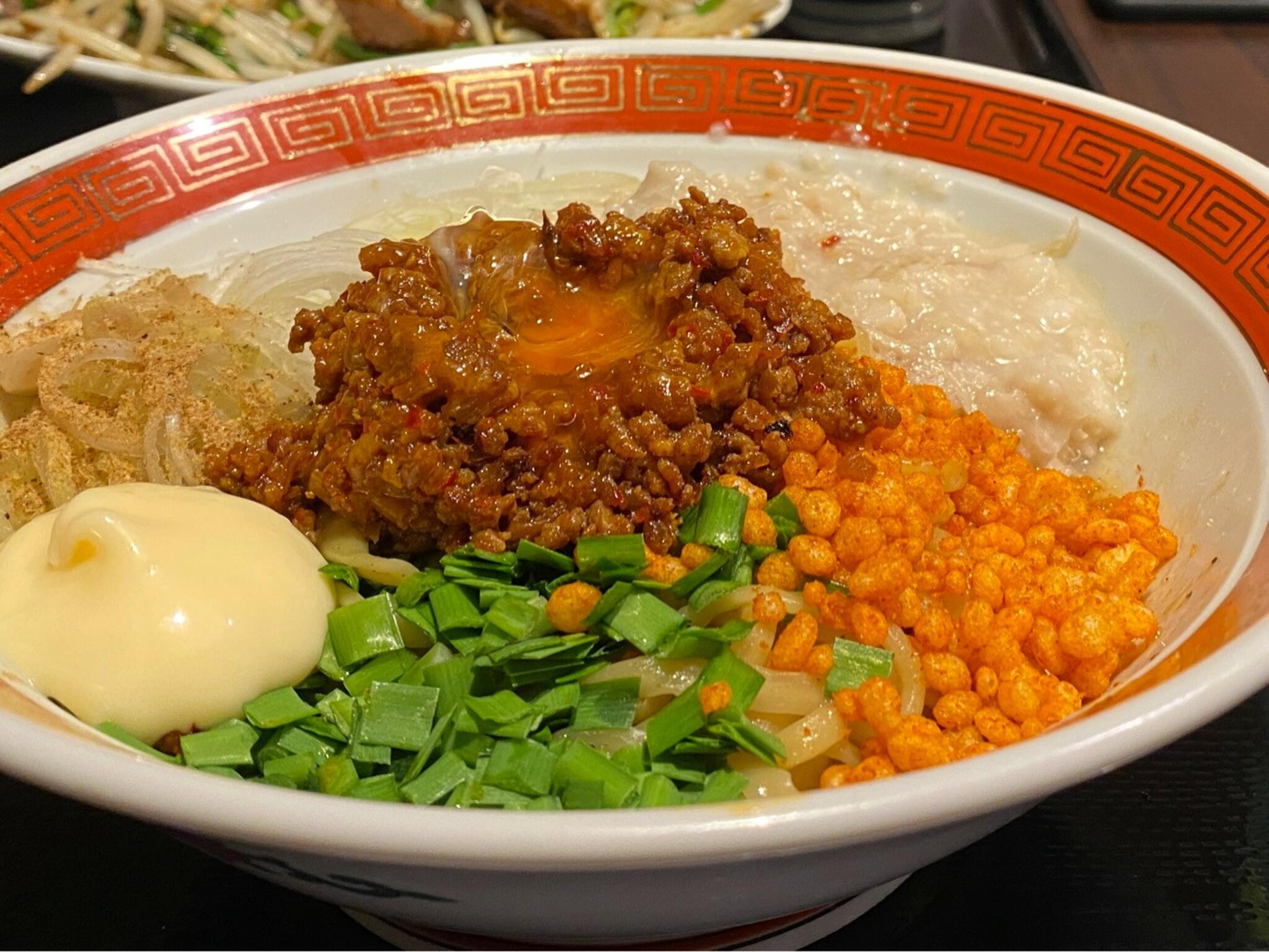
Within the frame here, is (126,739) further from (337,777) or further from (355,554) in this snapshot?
→ (355,554)

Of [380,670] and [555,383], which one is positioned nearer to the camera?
[380,670]

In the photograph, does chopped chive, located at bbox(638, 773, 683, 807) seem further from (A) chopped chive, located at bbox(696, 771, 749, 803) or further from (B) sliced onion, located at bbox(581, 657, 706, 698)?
(B) sliced onion, located at bbox(581, 657, 706, 698)

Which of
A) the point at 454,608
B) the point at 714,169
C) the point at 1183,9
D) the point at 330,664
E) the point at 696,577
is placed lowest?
the point at 330,664

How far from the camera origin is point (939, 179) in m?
3.02

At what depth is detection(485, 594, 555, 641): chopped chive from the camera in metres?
1.77

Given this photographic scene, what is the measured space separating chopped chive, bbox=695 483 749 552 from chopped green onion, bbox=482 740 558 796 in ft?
1.78

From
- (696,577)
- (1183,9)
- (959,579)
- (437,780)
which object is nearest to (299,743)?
(437,780)

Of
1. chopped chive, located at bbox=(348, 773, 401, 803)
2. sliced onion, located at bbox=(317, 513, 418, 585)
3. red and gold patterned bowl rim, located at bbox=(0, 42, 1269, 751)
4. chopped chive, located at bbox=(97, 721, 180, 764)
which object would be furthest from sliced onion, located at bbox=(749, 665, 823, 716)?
red and gold patterned bowl rim, located at bbox=(0, 42, 1269, 751)

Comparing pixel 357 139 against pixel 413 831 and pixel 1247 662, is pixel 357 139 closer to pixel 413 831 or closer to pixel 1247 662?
pixel 413 831

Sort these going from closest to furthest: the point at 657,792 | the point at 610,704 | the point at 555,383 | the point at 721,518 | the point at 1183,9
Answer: the point at 657,792 < the point at 610,704 < the point at 721,518 < the point at 555,383 < the point at 1183,9

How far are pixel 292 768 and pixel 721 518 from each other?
90cm

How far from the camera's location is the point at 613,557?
183 cm

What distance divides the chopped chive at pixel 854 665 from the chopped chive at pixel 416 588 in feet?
2.49

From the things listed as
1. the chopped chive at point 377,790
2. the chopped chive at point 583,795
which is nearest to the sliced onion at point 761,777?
the chopped chive at point 583,795
